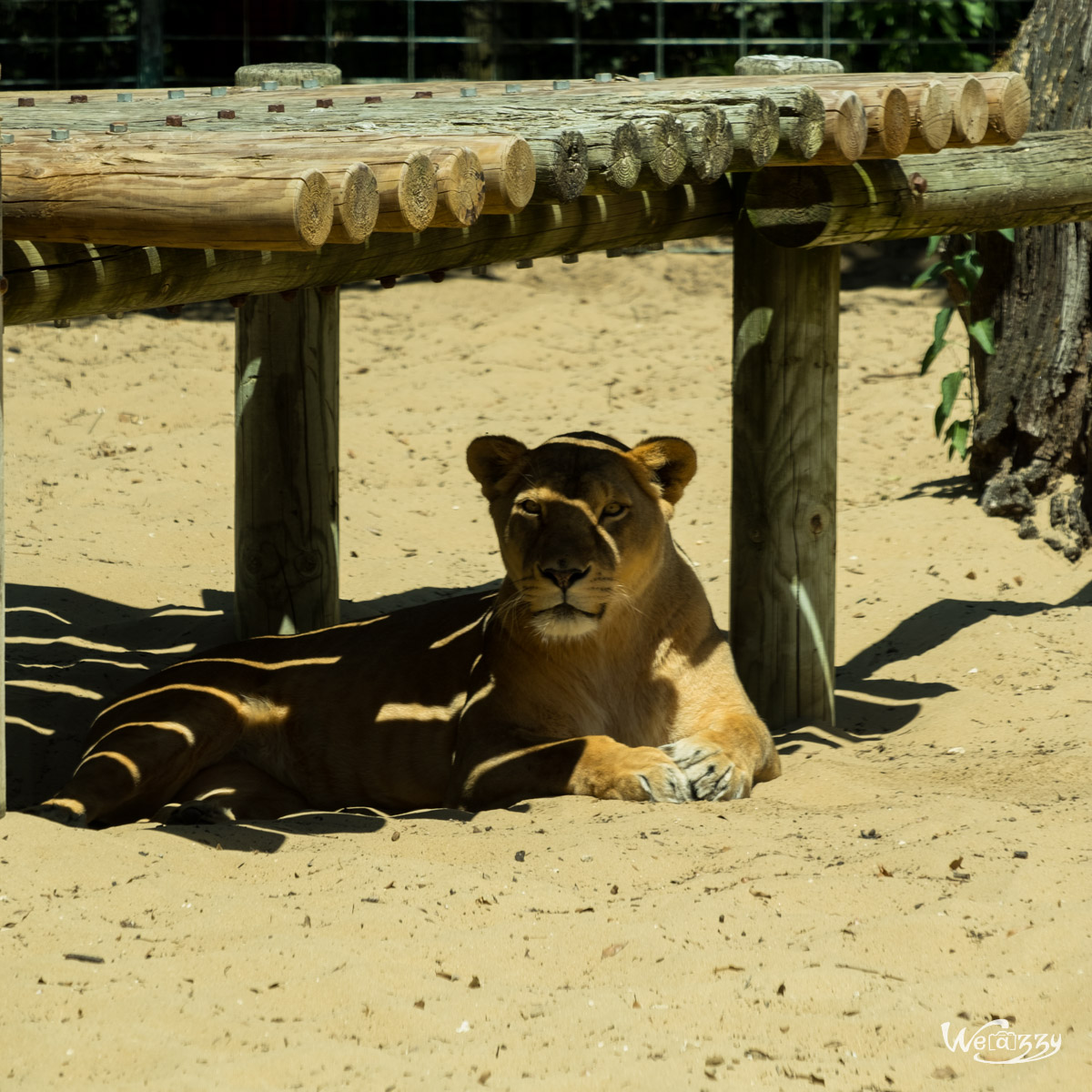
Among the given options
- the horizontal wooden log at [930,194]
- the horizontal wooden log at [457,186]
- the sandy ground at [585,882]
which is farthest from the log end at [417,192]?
the horizontal wooden log at [930,194]

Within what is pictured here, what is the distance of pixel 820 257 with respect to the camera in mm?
6031

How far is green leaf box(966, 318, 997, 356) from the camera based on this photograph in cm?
840

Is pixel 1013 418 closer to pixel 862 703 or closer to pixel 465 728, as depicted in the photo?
pixel 862 703

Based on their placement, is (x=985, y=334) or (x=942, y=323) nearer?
(x=985, y=334)

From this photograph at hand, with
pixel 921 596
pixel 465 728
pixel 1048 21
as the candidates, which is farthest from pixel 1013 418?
pixel 465 728

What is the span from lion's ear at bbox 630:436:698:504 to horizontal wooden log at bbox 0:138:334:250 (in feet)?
7.23

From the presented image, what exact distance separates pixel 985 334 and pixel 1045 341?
304mm

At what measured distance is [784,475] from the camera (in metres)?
6.11

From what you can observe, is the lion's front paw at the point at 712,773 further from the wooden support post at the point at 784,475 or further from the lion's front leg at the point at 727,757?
the wooden support post at the point at 784,475

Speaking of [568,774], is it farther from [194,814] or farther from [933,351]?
[933,351]

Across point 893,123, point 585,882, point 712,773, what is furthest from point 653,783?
point 893,123

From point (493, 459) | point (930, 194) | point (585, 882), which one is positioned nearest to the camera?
point (585, 882)

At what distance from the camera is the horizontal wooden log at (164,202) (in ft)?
11.9

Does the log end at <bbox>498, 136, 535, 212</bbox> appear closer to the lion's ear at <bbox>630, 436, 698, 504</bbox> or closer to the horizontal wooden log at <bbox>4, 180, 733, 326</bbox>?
the horizontal wooden log at <bbox>4, 180, 733, 326</bbox>
